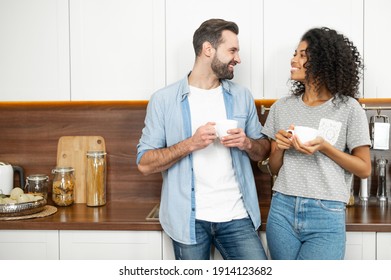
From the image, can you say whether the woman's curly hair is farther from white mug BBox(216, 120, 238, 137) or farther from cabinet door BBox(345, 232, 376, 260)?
cabinet door BBox(345, 232, 376, 260)

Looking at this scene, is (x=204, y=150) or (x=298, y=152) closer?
(x=298, y=152)

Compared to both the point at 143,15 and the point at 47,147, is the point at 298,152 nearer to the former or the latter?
the point at 143,15

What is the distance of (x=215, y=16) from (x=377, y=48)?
715 millimetres

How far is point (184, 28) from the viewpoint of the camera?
6.57ft

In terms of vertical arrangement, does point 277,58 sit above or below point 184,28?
below

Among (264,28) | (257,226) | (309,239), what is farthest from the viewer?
(264,28)

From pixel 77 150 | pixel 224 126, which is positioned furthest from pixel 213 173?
pixel 77 150

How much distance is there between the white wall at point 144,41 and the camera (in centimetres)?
195

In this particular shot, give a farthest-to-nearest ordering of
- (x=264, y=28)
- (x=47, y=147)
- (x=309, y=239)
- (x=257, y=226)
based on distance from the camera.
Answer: (x=47, y=147)
(x=264, y=28)
(x=257, y=226)
(x=309, y=239)

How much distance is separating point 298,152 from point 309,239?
288 millimetres

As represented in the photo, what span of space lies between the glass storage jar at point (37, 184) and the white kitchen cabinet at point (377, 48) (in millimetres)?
1525

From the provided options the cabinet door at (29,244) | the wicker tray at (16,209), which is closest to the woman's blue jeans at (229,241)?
the cabinet door at (29,244)

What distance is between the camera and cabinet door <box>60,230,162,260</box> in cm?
176
